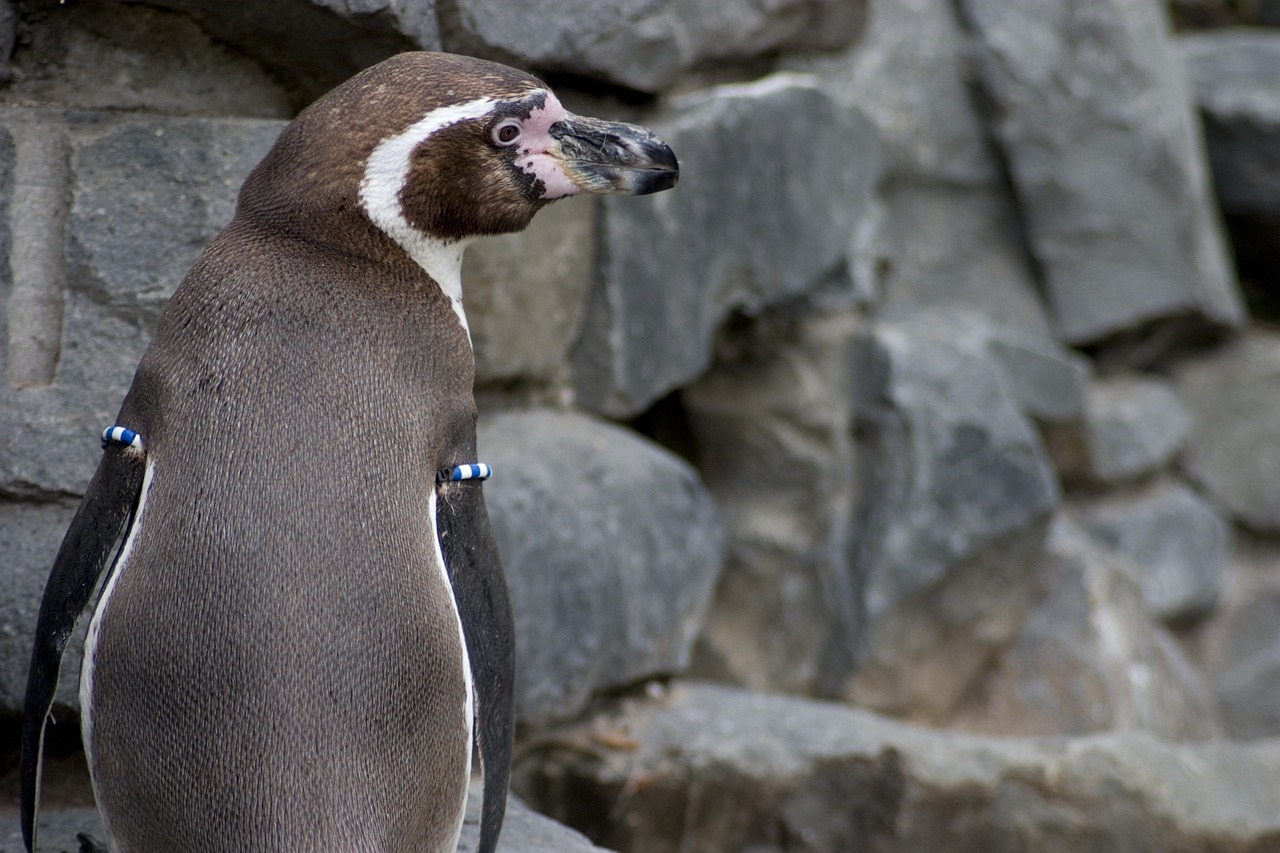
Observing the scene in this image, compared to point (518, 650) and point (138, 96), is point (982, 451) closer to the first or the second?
point (518, 650)

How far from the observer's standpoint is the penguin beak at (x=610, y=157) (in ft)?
4.75

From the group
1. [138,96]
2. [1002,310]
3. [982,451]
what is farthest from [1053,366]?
[138,96]

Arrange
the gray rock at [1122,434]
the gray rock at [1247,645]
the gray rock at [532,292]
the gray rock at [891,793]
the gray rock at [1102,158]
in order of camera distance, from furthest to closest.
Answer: the gray rock at [1247,645]
the gray rock at [1122,434]
the gray rock at [1102,158]
the gray rock at [891,793]
the gray rock at [532,292]

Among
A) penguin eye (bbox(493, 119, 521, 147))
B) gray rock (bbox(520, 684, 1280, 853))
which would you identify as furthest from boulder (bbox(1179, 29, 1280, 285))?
penguin eye (bbox(493, 119, 521, 147))

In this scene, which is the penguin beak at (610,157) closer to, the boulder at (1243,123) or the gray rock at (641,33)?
the gray rock at (641,33)

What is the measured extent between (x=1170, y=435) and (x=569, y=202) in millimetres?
2154

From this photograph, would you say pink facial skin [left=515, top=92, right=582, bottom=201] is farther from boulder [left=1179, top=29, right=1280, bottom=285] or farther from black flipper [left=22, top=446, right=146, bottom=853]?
boulder [left=1179, top=29, right=1280, bottom=285]

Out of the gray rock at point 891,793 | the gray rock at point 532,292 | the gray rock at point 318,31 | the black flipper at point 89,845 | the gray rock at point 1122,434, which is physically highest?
the gray rock at point 318,31

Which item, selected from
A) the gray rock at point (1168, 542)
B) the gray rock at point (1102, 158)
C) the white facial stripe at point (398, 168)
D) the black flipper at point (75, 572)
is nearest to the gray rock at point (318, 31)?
→ the white facial stripe at point (398, 168)

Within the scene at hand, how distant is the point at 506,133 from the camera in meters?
1.40

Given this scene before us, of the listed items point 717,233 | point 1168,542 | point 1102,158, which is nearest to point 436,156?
point 717,233

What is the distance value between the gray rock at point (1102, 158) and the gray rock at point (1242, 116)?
32cm

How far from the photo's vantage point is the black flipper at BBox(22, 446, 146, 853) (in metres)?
1.33

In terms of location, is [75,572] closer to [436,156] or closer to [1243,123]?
[436,156]
